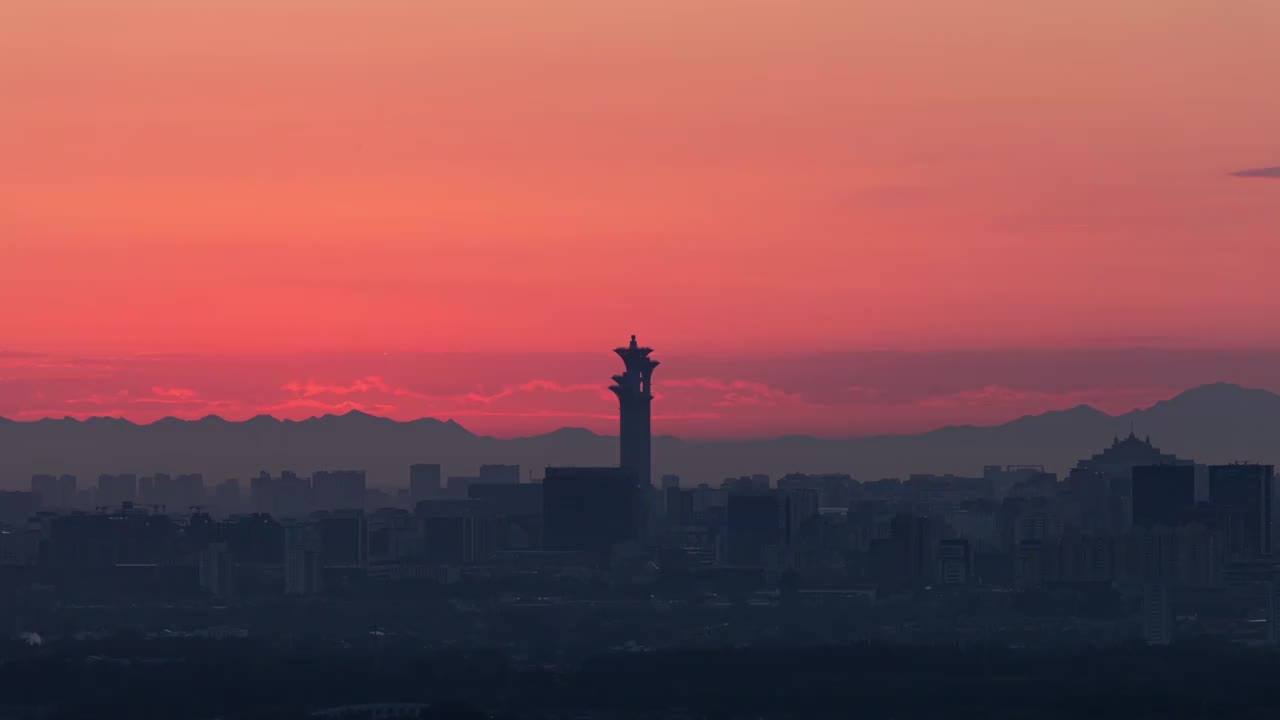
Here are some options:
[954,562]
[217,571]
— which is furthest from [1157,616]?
[217,571]

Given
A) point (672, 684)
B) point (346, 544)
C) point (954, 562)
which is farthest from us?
point (346, 544)

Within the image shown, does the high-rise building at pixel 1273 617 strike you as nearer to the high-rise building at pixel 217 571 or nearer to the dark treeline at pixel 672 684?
the dark treeline at pixel 672 684

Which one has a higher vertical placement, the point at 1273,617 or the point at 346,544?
the point at 346,544

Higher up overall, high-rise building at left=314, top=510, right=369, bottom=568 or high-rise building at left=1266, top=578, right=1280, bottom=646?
high-rise building at left=314, top=510, right=369, bottom=568

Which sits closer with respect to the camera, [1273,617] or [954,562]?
[1273,617]

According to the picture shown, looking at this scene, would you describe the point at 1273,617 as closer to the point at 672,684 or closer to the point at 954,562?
the point at 954,562

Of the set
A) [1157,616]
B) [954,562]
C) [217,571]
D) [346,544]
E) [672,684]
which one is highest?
[346,544]

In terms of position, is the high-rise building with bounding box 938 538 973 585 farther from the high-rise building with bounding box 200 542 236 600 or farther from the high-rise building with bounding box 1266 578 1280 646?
the high-rise building with bounding box 200 542 236 600

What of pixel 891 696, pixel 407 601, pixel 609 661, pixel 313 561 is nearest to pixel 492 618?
pixel 407 601

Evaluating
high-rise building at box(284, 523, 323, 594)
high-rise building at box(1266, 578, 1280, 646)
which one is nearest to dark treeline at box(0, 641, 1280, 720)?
high-rise building at box(1266, 578, 1280, 646)
